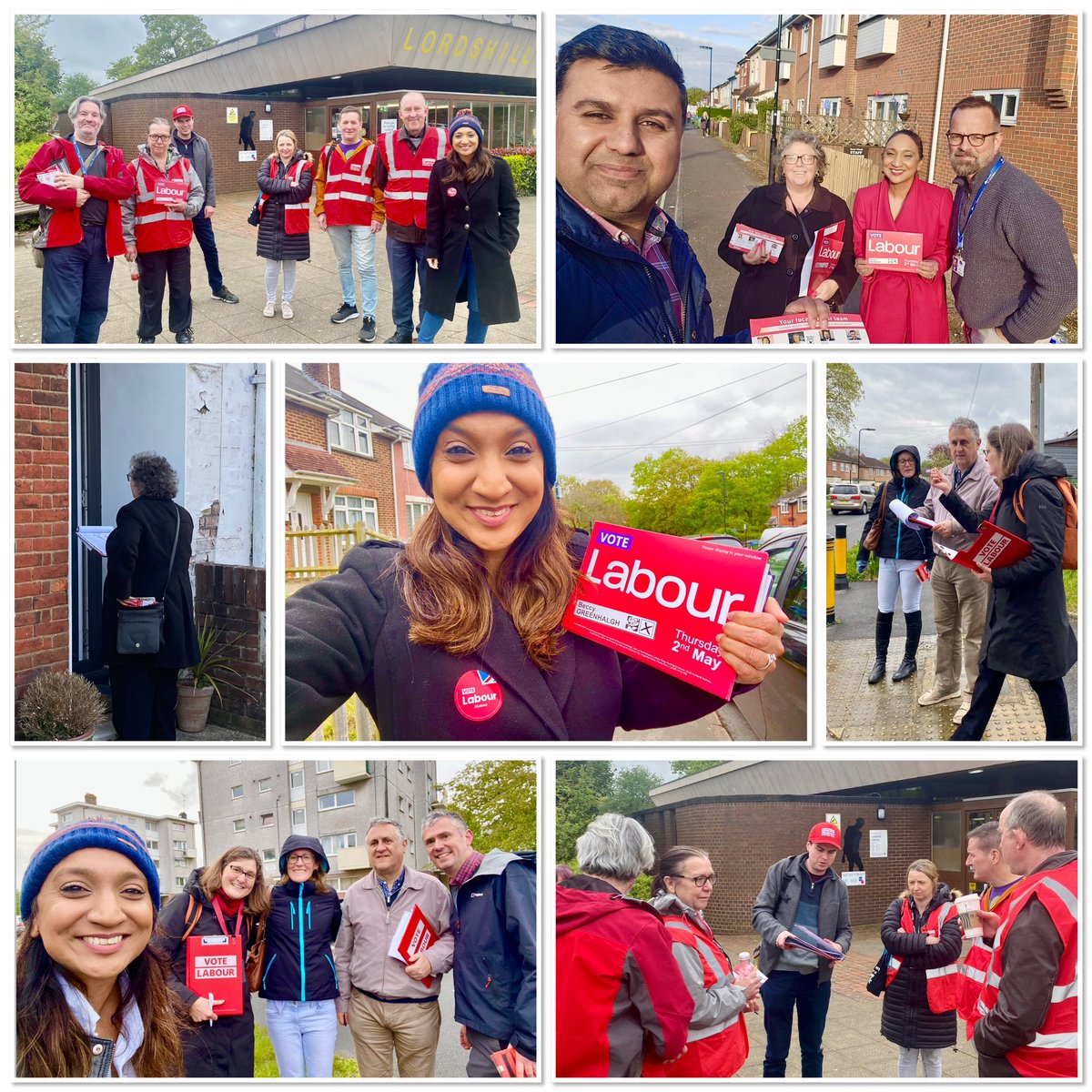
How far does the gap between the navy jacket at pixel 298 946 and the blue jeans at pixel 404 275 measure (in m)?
2.09

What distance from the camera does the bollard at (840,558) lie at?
3666mm

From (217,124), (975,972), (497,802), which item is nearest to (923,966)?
(975,972)

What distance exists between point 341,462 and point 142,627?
0.92 meters

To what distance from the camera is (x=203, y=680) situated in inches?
144

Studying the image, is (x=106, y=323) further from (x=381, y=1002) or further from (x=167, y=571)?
(x=381, y=1002)

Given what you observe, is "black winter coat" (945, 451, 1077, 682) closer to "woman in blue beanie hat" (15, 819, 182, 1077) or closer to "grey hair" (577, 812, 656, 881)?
"grey hair" (577, 812, 656, 881)

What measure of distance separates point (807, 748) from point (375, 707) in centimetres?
155

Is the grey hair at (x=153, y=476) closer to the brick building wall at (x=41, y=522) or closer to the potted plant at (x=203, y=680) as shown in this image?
the brick building wall at (x=41, y=522)

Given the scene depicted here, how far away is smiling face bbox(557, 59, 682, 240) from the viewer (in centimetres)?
354

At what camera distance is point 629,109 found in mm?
3543

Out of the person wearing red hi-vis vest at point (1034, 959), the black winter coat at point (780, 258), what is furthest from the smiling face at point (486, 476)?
the person wearing red hi-vis vest at point (1034, 959)

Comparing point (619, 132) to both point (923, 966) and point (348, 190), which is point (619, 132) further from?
point (923, 966)

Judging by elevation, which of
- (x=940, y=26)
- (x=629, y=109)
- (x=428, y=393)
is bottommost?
(x=428, y=393)
